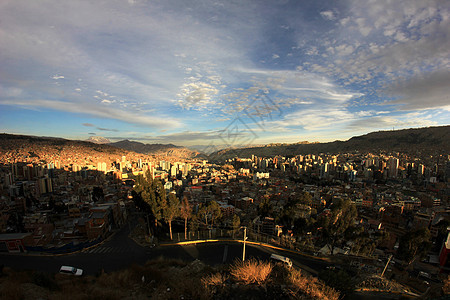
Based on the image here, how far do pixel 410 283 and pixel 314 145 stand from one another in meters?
102

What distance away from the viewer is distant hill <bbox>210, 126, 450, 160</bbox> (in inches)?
2798

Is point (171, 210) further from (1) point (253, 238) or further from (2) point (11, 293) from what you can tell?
(2) point (11, 293)

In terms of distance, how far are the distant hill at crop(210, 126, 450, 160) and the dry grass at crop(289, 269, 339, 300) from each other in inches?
2540

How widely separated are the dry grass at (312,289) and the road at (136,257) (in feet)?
15.3

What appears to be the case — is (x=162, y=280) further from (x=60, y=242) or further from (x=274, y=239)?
(x=60, y=242)

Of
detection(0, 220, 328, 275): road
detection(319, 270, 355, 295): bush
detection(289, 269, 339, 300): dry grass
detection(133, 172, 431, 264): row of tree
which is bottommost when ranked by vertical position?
detection(0, 220, 328, 275): road

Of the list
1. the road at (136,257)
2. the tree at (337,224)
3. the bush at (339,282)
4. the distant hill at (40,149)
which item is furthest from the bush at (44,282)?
the distant hill at (40,149)

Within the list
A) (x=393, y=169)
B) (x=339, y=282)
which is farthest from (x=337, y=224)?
(x=393, y=169)

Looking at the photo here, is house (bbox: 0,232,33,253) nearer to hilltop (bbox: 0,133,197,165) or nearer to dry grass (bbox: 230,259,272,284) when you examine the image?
dry grass (bbox: 230,259,272,284)

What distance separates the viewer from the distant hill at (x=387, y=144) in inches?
2798

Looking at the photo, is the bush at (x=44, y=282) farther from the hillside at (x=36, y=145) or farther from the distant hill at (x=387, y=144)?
the hillside at (x=36, y=145)

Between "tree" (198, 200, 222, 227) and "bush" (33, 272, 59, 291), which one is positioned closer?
"bush" (33, 272, 59, 291)

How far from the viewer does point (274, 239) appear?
11.7m

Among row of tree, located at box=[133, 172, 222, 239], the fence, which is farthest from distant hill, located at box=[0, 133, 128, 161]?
the fence
